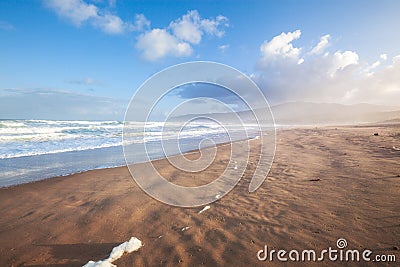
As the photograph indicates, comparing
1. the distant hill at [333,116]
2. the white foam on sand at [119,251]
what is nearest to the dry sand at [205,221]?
the white foam on sand at [119,251]

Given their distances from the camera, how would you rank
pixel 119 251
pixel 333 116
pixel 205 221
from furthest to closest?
pixel 333 116, pixel 205 221, pixel 119 251

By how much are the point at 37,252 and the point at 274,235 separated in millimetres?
3558

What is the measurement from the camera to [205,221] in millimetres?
3764

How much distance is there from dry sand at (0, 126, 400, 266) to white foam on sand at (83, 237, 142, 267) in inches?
3.4

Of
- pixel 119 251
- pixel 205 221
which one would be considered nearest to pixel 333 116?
pixel 205 221

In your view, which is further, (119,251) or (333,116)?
(333,116)

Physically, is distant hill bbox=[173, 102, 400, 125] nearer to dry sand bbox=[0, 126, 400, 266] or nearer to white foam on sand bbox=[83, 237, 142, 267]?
dry sand bbox=[0, 126, 400, 266]

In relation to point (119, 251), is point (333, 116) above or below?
above

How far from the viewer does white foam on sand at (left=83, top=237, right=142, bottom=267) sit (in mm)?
2589

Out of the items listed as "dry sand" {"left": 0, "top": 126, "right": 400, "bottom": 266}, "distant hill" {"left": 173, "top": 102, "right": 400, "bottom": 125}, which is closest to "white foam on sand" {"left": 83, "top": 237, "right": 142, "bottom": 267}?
"dry sand" {"left": 0, "top": 126, "right": 400, "bottom": 266}

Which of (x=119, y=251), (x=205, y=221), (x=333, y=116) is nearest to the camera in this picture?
(x=119, y=251)

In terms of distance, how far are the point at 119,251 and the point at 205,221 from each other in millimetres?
1529

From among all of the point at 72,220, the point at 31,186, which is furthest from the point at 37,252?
the point at 31,186

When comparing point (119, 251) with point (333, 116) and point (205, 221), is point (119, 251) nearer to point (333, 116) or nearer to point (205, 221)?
point (205, 221)
